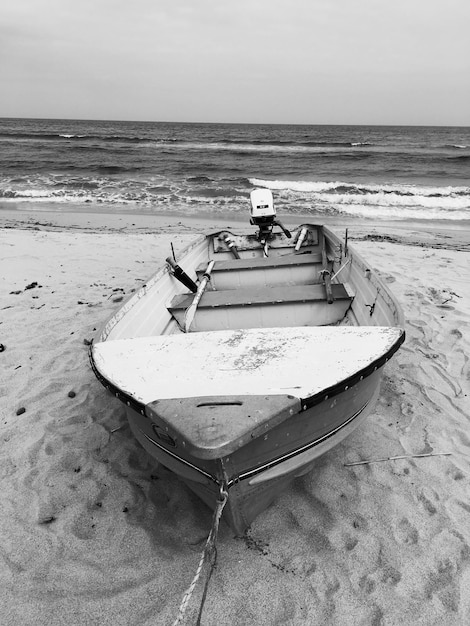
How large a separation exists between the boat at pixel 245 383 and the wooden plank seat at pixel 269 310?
1cm

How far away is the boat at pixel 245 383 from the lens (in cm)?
213

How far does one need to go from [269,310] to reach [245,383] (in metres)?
2.08

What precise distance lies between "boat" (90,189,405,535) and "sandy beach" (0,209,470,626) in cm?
40

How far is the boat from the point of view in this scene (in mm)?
2131

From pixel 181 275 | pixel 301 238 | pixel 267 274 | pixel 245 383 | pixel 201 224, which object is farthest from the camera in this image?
pixel 201 224

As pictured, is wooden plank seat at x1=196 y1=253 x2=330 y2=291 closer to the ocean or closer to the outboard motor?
the outboard motor

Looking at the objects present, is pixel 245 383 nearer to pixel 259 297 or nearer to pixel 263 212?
pixel 259 297

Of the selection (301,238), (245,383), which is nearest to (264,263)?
(301,238)

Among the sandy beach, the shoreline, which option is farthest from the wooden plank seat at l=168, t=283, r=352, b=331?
the shoreline

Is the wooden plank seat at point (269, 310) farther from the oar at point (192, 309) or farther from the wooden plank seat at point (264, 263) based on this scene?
the wooden plank seat at point (264, 263)

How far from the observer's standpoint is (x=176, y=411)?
7.06 feet

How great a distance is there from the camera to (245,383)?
2414 mm

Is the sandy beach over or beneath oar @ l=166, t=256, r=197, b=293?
beneath

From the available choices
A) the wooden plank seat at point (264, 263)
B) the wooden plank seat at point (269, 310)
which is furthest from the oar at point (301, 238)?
the wooden plank seat at point (269, 310)
